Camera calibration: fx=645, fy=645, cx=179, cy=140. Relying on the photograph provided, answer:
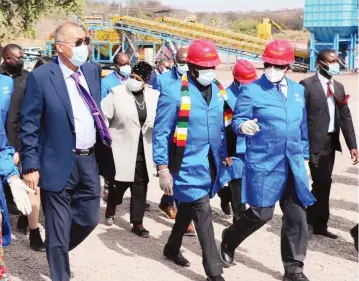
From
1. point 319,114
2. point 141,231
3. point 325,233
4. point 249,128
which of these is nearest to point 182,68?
point 319,114

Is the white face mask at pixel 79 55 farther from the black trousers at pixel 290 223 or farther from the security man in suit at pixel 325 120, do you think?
the security man in suit at pixel 325 120

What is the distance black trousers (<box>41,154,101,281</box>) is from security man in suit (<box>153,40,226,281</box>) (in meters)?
0.60

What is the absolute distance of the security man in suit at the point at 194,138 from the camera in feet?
16.3

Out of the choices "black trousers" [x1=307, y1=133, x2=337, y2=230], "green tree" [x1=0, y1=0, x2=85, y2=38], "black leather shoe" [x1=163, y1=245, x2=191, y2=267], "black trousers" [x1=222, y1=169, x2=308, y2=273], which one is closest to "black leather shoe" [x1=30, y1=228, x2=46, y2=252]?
"black leather shoe" [x1=163, y1=245, x2=191, y2=267]

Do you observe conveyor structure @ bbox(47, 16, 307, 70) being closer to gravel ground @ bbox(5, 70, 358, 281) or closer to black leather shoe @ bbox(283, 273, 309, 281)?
gravel ground @ bbox(5, 70, 358, 281)

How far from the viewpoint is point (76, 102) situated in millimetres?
4520

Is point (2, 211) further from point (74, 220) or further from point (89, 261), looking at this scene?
point (89, 261)

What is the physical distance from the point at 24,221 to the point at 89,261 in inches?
44.3

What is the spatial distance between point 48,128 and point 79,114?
0.24 meters

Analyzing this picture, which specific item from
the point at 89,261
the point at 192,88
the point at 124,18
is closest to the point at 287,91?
the point at 192,88

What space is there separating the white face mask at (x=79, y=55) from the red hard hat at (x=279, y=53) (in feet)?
4.64

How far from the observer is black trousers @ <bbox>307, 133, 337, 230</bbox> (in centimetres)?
637

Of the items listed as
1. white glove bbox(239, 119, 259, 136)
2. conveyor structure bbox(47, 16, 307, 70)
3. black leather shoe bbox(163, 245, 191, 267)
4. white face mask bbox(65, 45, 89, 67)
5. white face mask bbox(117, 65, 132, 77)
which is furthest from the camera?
conveyor structure bbox(47, 16, 307, 70)

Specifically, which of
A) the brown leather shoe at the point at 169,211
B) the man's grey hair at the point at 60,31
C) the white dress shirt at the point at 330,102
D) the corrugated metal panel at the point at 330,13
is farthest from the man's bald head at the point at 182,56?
the corrugated metal panel at the point at 330,13
